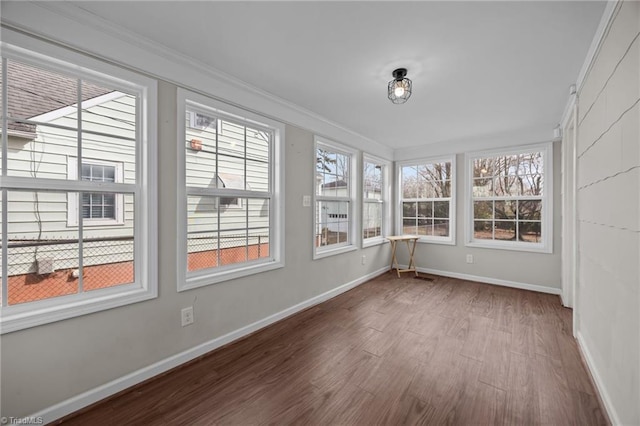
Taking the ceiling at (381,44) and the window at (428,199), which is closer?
the ceiling at (381,44)

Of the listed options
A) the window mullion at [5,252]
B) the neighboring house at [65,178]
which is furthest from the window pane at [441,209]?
the window mullion at [5,252]

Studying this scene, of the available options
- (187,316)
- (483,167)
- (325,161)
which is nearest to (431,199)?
(483,167)

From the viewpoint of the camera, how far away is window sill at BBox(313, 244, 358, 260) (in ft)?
11.0

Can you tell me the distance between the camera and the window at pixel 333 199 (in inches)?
139

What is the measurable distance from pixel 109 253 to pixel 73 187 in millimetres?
487

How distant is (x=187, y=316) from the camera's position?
213 centimetres

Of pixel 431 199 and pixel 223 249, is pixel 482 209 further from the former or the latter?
pixel 223 249

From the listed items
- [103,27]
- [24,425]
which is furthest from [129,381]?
[103,27]

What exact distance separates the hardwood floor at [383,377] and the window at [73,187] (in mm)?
759

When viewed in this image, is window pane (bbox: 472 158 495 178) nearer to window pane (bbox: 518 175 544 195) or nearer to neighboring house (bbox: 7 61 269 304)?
window pane (bbox: 518 175 544 195)

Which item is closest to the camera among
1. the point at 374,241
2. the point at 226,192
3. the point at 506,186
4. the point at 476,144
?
the point at 226,192

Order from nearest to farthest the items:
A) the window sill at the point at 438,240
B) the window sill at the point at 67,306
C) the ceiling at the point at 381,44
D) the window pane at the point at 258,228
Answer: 1. the window sill at the point at 67,306
2. the ceiling at the point at 381,44
3. the window pane at the point at 258,228
4. the window sill at the point at 438,240

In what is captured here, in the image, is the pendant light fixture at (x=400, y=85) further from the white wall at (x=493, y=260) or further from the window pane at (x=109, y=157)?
the white wall at (x=493, y=260)

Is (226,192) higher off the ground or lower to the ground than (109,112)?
lower
